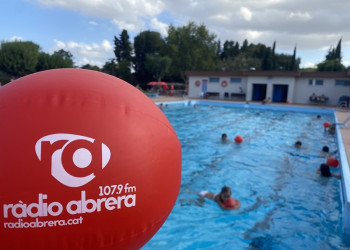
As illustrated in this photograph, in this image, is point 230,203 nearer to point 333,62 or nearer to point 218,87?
point 218,87

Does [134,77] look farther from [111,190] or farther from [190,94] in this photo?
[111,190]

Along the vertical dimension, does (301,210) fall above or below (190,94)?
below

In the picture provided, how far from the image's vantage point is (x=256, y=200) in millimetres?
6004

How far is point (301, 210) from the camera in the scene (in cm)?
557

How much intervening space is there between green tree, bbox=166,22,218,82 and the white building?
1358 centimetres

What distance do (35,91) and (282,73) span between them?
27432mm

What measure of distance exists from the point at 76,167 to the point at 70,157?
59 mm

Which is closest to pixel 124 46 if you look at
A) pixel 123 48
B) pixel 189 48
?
pixel 123 48

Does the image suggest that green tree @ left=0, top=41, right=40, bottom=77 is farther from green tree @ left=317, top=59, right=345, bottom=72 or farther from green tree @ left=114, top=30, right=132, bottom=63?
green tree @ left=317, top=59, right=345, bottom=72

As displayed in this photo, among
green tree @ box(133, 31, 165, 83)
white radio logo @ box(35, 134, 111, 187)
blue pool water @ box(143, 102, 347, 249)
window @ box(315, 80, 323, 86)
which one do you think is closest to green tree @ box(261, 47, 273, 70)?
window @ box(315, 80, 323, 86)

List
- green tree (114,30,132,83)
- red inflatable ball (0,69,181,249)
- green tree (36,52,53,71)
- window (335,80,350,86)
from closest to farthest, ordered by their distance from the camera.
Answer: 1. red inflatable ball (0,69,181,249)
2. window (335,80,350,86)
3. green tree (36,52,53,71)
4. green tree (114,30,132,83)

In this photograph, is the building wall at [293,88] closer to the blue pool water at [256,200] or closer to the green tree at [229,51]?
the blue pool water at [256,200]

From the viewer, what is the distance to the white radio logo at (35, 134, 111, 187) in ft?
4.35

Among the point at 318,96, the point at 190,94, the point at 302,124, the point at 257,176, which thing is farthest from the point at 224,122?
the point at 190,94
